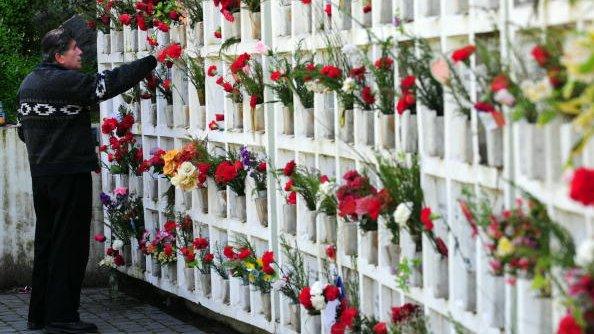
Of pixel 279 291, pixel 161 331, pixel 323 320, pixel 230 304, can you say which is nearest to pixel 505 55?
pixel 323 320

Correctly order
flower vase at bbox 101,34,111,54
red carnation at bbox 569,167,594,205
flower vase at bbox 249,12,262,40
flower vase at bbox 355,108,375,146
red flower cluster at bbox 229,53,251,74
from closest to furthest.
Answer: red carnation at bbox 569,167,594,205 < flower vase at bbox 355,108,375,146 < red flower cluster at bbox 229,53,251,74 < flower vase at bbox 249,12,262,40 < flower vase at bbox 101,34,111,54

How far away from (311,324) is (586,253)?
321 cm

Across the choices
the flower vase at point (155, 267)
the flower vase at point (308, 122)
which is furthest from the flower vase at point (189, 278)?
the flower vase at point (308, 122)

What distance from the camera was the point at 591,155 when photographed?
12.8ft

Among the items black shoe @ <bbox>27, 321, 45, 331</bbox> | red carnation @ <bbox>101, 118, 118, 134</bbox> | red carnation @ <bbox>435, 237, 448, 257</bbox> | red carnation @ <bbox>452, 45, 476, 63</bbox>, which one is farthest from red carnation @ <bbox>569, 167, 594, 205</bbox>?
red carnation @ <bbox>101, 118, 118, 134</bbox>

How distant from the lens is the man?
26.9 ft

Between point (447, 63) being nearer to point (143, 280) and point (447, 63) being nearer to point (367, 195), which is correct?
point (367, 195)

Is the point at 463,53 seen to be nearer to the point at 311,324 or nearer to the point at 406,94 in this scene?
the point at 406,94

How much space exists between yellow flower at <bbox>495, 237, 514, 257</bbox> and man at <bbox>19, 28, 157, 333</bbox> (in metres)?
4.31

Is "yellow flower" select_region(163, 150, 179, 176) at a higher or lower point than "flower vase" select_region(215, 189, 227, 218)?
higher

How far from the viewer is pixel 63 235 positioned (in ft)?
27.5

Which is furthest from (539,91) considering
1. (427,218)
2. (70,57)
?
(70,57)

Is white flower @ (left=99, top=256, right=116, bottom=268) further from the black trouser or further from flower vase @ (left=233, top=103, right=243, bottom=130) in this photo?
flower vase @ (left=233, top=103, right=243, bottom=130)

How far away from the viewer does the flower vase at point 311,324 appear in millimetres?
6734
